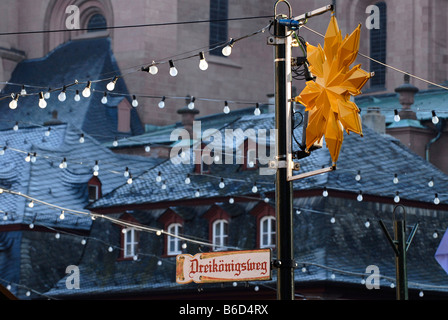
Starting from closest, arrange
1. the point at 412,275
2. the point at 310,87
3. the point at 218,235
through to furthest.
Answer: the point at 310,87 < the point at 412,275 < the point at 218,235

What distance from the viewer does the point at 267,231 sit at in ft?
153

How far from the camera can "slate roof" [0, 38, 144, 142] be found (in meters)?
68.6

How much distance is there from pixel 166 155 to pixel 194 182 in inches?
505

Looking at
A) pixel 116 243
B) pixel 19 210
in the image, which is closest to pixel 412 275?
pixel 116 243

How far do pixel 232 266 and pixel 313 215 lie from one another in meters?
30.7

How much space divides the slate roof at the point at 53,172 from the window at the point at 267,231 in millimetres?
9129

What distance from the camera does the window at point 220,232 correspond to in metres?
48.3

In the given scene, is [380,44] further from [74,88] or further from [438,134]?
[74,88]

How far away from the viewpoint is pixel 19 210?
52188 millimetres

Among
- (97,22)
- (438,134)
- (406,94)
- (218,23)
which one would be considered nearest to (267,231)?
(406,94)

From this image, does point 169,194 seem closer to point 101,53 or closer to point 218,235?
point 218,235

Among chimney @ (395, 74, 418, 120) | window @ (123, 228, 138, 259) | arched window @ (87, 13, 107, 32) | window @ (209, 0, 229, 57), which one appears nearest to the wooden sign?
window @ (123, 228, 138, 259)
